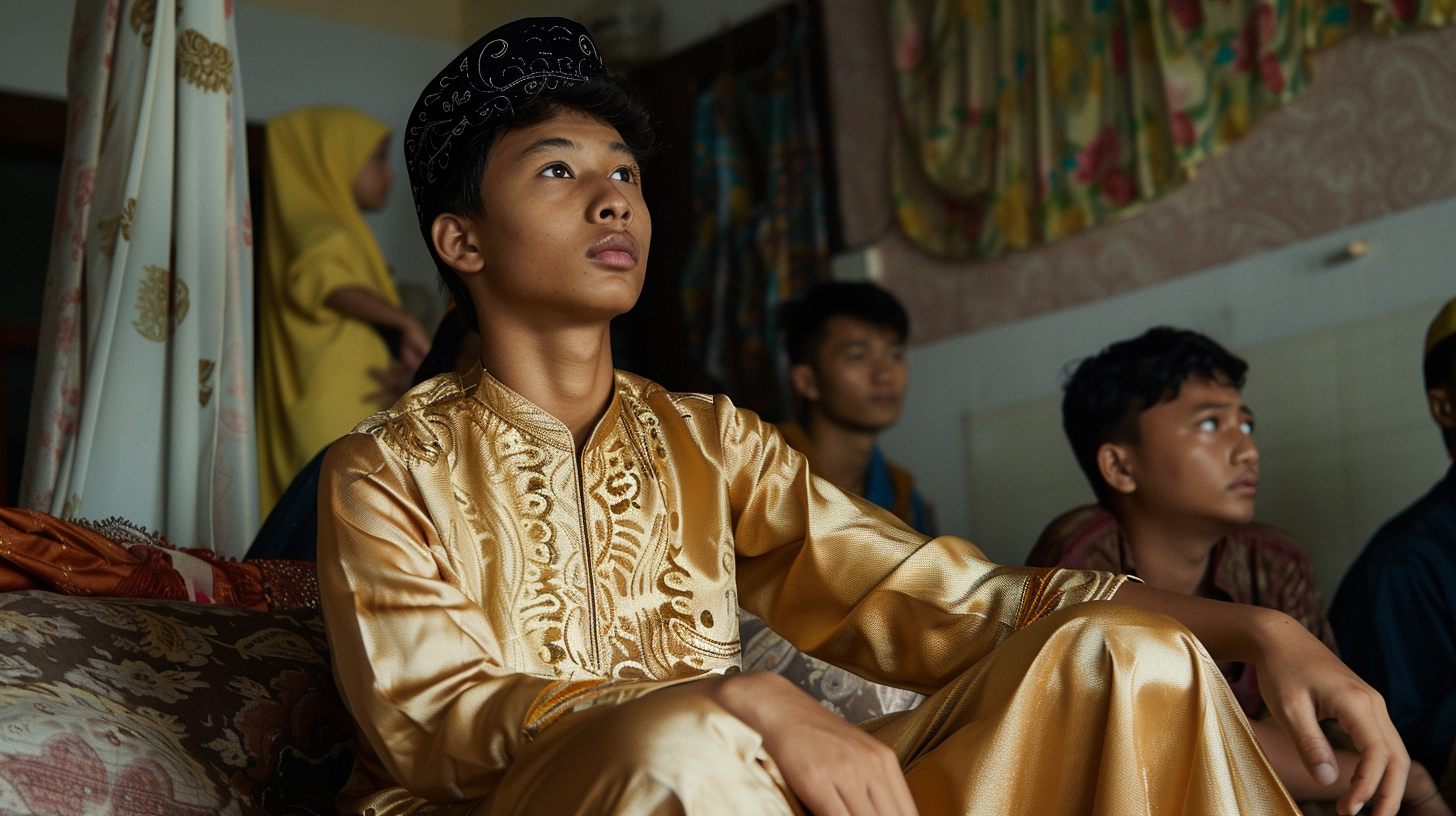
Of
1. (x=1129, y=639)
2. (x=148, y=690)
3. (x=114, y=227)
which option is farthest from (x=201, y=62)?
(x=1129, y=639)

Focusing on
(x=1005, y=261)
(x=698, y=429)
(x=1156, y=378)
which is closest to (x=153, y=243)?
(x=698, y=429)

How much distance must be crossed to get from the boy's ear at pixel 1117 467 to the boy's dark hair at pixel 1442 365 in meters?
0.67

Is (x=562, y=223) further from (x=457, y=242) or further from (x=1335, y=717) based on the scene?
(x=1335, y=717)

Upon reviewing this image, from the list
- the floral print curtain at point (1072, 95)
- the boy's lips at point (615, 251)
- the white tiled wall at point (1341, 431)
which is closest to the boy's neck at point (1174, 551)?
the white tiled wall at point (1341, 431)

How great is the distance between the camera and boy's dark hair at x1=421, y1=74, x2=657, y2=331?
1.58 meters

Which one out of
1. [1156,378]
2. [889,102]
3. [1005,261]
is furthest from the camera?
[889,102]

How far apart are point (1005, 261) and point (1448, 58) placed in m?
1.24

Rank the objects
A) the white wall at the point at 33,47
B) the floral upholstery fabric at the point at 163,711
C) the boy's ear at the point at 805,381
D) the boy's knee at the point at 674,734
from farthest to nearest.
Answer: the white wall at the point at 33,47
the boy's ear at the point at 805,381
the floral upholstery fabric at the point at 163,711
the boy's knee at the point at 674,734

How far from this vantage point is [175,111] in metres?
2.39

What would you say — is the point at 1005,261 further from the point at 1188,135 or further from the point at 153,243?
the point at 153,243

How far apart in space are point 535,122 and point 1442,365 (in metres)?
2.03

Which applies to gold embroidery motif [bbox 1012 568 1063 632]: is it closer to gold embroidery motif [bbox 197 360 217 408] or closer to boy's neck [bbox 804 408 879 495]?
gold embroidery motif [bbox 197 360 217 408]

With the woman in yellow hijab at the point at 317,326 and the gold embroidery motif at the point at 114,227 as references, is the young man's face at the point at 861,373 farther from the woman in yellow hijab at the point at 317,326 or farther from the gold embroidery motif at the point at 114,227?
the gold embroidery motif at the point at 114,227

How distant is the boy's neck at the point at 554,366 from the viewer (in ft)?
5.13
